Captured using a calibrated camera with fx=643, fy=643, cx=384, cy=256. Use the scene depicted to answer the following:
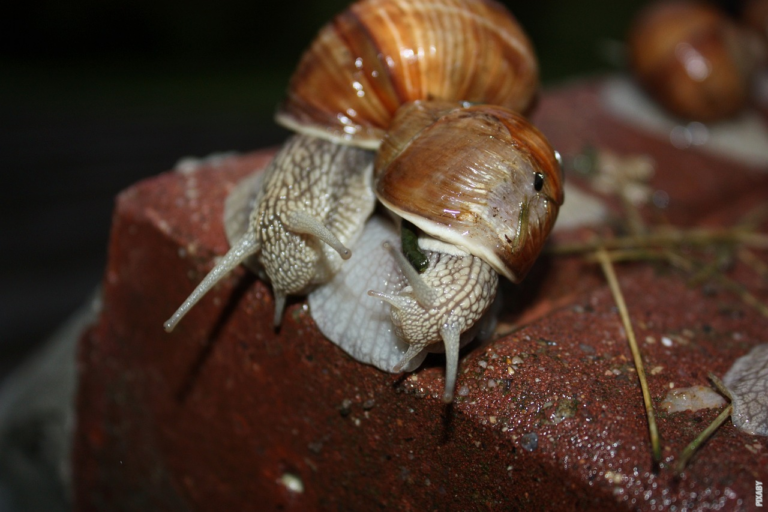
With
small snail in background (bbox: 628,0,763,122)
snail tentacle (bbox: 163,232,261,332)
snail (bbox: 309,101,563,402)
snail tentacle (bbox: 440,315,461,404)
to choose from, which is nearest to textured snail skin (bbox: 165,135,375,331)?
snail tentacle (bbox: 163,232,261,332)

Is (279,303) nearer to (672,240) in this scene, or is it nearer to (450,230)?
(450,230)

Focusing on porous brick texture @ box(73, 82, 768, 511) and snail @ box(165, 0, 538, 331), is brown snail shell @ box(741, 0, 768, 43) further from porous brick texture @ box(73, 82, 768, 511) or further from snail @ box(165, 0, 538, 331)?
snail @ box(165, 0, 538, 331)

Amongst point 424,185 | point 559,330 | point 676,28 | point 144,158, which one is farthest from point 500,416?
point 144,158

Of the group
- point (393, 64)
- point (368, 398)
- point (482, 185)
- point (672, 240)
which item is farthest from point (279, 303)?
point (672, 240)

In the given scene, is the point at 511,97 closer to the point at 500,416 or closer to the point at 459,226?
the point at 459,226

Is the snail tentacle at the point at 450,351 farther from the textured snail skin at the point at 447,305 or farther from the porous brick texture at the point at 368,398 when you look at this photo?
the porous brick texture at the point at 368,398

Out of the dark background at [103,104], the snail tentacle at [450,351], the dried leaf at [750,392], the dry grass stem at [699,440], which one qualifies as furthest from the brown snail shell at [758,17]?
the snail tentacle at [450,351]
